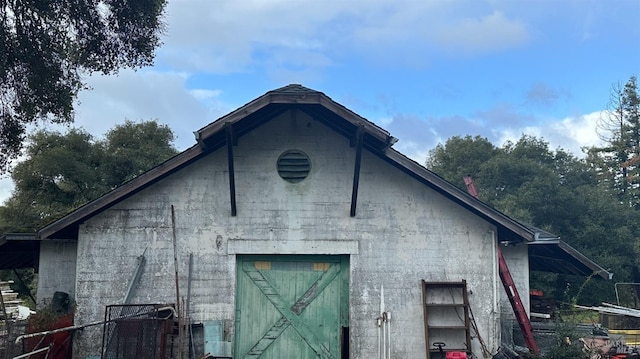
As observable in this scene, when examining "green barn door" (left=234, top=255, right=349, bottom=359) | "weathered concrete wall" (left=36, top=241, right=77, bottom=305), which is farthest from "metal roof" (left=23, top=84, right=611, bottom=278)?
"green barn door" (left=234, top=255, right=349, bottom=359)

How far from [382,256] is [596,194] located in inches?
1231

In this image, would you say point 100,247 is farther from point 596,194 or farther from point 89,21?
point 596,194

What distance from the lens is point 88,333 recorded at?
387 inches

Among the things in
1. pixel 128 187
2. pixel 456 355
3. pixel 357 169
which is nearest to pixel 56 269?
pixel 128 187

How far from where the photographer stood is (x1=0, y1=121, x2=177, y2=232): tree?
31625 millimetres

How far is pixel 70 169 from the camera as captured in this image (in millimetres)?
32219

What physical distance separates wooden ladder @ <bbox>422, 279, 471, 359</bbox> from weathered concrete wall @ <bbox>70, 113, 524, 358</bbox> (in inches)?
6.8

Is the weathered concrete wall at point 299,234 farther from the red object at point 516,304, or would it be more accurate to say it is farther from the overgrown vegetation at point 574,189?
the overgrown vegetation at point 574,189

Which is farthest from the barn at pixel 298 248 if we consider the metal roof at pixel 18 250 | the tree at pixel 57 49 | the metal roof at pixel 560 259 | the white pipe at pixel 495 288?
the tree at pixel 57 49

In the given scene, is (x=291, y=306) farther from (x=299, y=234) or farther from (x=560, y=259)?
(x=560, y=259)

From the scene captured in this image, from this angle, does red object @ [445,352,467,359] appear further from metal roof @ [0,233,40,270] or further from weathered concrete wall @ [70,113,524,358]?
metal roof @ [0,233,40,270]

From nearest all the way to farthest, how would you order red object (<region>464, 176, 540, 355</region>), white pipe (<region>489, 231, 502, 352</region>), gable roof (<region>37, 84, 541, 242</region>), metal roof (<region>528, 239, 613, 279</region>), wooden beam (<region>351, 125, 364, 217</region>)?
gable roof (<region>37, 84, 541, 242</region>)
wooden beam (<region>351, 125, 364, 217</region>)
white pipe (<region>489, 231, 502, 352</region>)
red object (<region>464, 176, 540, 355</region>)
metal roof (<region>528, 239, 613, 279</region>)

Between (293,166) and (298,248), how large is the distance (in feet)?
5.01

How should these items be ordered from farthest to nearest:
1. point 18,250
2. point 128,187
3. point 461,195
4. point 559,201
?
point 559,201 < point 18,250 < point 461,195 < point 128,187
